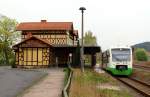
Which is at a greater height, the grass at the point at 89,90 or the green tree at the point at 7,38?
the green tree at the point at 7,38

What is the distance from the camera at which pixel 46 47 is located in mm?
56438

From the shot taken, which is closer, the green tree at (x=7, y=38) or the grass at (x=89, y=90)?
the grass at (x=89, y=90)

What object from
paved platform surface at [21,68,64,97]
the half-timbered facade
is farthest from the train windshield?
the half-timbered facade

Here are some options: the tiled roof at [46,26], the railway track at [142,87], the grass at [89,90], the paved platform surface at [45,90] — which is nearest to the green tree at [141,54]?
the tiled roof at [46,26]

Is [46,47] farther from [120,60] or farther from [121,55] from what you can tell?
[120,60]

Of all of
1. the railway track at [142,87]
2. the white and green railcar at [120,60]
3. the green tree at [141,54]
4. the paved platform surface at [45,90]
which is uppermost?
the green tree at [141,54]

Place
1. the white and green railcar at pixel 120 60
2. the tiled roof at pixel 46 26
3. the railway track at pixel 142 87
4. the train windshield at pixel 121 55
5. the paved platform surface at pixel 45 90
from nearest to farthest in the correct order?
the paved platform surface at pixel 45 90, the railway track at pixel 142 87, the white and green railcar at pixel 120 60, the train windshield at pixel 121 55, the tiled roof at pixel 46 26

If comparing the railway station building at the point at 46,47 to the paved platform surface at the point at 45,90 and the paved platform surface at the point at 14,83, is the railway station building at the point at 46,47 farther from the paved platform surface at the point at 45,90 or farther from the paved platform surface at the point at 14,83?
the paved platform surface at the point at 45,90

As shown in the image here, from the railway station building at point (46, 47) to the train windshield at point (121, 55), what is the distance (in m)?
11.4

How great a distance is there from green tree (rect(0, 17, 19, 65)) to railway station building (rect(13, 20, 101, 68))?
16587 mm

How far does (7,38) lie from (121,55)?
5030 centimetres

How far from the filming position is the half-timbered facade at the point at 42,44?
2218 inches

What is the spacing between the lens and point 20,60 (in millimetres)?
57125

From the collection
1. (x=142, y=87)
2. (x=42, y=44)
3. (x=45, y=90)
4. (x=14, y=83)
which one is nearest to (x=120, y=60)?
(x=142, y=87)
